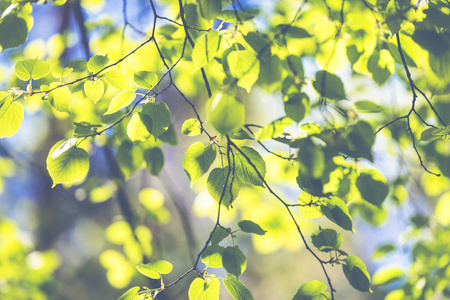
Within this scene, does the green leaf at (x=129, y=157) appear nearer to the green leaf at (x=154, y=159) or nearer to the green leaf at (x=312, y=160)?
the green leaf at (x=154, y=159)

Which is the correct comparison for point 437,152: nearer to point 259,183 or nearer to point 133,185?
point 259,183

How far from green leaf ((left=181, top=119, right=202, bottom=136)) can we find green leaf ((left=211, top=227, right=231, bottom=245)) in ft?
0.88

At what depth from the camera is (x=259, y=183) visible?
2.43ft

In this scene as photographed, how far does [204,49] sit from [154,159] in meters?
0.62

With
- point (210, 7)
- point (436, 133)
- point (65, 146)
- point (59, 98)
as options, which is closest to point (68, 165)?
point (65, 146)

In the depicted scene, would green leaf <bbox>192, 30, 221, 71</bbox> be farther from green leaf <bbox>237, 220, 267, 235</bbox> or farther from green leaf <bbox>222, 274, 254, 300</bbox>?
green leaf <bbox>222, 274, 254, 300</bbox>

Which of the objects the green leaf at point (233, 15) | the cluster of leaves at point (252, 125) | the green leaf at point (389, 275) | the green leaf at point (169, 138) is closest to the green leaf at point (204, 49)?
the cluster of leaves at point (252, 125)

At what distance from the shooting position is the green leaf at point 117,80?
742 millimetres

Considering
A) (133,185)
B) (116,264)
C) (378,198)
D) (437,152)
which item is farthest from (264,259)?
(378,198)

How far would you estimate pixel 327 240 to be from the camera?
0.77m

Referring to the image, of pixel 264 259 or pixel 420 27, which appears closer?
pixel 420 27

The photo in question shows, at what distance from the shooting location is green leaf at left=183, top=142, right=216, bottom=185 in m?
0.77

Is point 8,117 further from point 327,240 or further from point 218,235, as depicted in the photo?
point 327,240

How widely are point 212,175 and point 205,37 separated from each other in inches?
13.5
